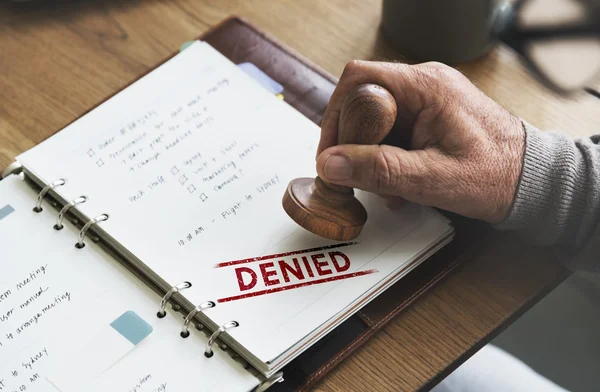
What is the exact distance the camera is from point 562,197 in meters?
0.73

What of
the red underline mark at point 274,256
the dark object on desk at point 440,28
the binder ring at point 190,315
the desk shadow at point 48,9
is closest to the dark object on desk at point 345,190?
the red underline mark at point 274,256

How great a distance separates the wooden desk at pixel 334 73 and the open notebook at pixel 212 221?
55 millimetres

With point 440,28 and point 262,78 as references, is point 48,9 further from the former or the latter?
point 440,28

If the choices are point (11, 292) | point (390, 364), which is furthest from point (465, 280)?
point (11, 292)

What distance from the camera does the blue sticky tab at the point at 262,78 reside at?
885 millimetres

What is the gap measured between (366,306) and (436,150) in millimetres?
169

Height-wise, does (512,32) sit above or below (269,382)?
above

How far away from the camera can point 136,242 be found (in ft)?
2.35

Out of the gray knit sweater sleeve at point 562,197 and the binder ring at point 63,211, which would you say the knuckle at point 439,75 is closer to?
the gray knit sweater sleeve at point 562,197

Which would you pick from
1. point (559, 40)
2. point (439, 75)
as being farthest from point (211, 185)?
point (559, 40)

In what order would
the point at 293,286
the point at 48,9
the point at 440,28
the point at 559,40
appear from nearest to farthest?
the point at 559,40
the point at 293,286
the point at 440,28
the point at 48,9

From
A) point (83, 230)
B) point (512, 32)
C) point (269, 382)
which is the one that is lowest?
point (269, 382)

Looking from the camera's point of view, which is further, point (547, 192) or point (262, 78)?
point (262, 78)

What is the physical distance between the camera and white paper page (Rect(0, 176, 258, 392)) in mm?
646
